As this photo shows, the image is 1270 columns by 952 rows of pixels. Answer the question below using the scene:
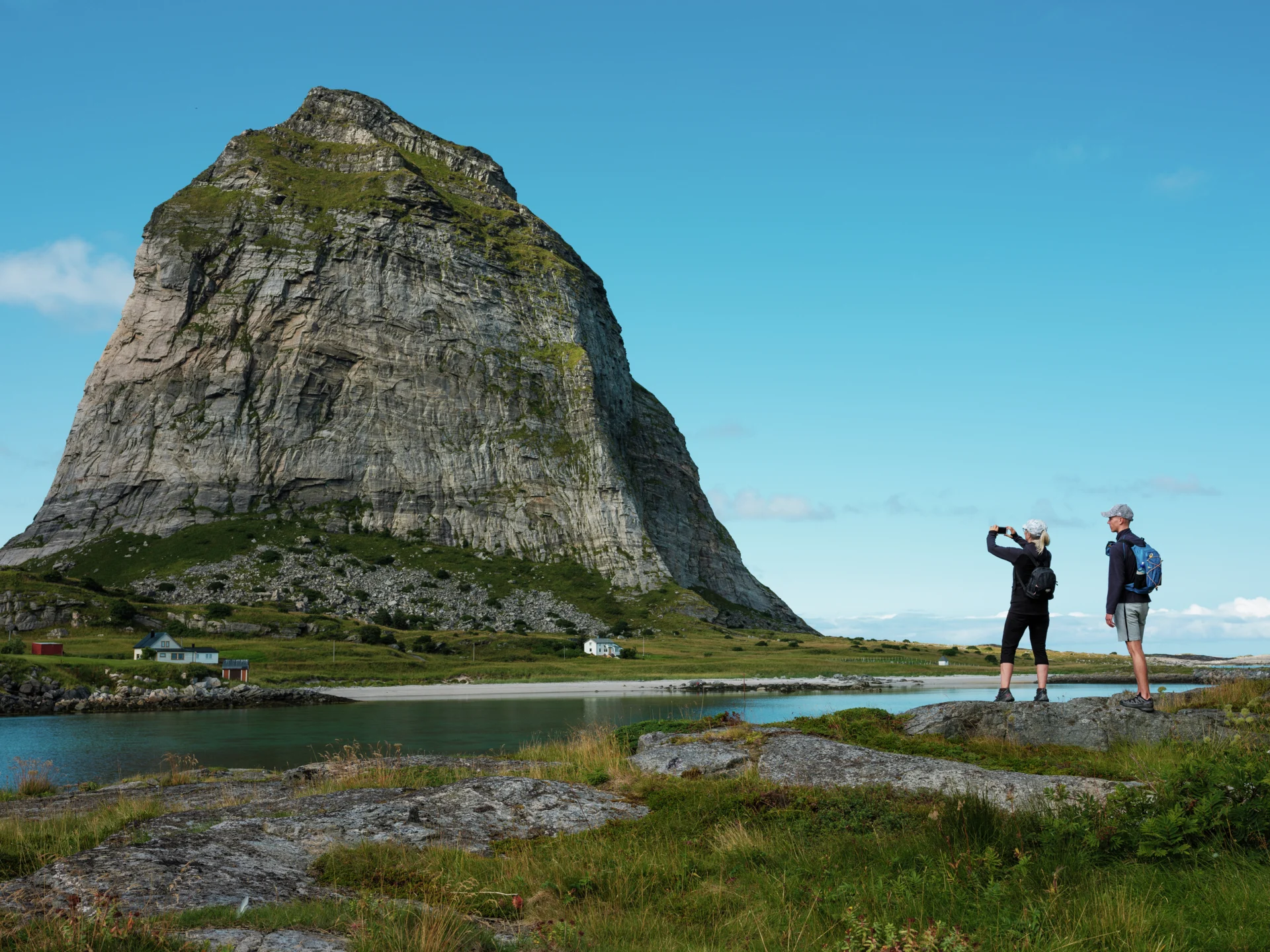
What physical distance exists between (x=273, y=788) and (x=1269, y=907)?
14681 millimetres

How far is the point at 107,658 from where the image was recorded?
2879 inches

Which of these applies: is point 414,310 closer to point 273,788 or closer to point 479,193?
point 479,193

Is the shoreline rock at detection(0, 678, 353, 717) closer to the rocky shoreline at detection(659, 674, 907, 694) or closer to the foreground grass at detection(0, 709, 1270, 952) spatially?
the rocky shoreline at detection(659, 674, 907, 694)

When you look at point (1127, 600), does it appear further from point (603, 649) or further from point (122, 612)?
point (122, 612)

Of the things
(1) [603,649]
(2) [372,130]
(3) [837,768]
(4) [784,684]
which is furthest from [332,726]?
(2) [372,130]

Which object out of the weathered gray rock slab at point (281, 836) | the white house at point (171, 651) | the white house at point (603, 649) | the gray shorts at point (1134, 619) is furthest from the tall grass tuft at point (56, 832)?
the white house at point (603, 649)

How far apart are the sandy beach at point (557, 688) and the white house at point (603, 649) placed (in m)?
19.3

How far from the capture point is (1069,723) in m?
13.1

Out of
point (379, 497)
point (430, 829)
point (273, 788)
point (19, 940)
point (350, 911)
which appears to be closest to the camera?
point (19, 940)

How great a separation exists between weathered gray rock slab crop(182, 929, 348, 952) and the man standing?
11.5 m

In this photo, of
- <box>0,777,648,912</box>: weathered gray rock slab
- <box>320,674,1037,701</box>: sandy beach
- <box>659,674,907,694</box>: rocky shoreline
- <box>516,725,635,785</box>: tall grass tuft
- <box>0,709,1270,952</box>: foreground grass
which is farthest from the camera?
<box>659,674,907,694</box>: rocky shoreline

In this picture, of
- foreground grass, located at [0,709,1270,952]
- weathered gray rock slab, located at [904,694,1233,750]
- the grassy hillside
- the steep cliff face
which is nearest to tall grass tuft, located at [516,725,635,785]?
foreground grass, located at [0,709,1270,952]

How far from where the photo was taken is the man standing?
504 inches

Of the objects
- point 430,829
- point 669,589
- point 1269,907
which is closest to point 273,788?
point 430,829
